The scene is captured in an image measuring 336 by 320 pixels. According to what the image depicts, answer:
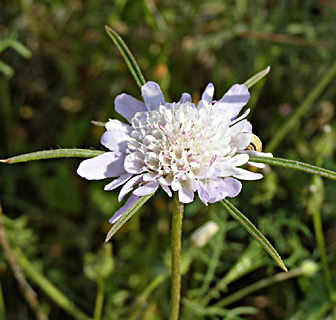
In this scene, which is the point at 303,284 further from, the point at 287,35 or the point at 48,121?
the point at 48,121

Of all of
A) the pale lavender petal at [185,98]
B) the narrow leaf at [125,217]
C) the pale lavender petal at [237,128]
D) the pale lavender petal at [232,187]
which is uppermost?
the pale lavender petal at [185,98]

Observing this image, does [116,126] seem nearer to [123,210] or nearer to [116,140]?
[116,140]

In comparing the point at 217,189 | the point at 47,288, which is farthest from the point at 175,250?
the point at 47,288

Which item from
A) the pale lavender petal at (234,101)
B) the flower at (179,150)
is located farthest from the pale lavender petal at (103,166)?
the pale lavender petal at (234,101)

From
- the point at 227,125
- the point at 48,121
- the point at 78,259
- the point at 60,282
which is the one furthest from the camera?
the point at 48,121

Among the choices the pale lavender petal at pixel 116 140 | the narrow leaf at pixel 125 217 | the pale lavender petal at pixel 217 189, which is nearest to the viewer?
the narrow leaf at pixel 125 217

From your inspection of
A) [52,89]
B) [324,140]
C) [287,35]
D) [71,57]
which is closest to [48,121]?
[52,89]

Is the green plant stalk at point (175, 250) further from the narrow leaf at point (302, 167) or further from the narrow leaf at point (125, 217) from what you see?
the narrow leaf at point (302, 167)
